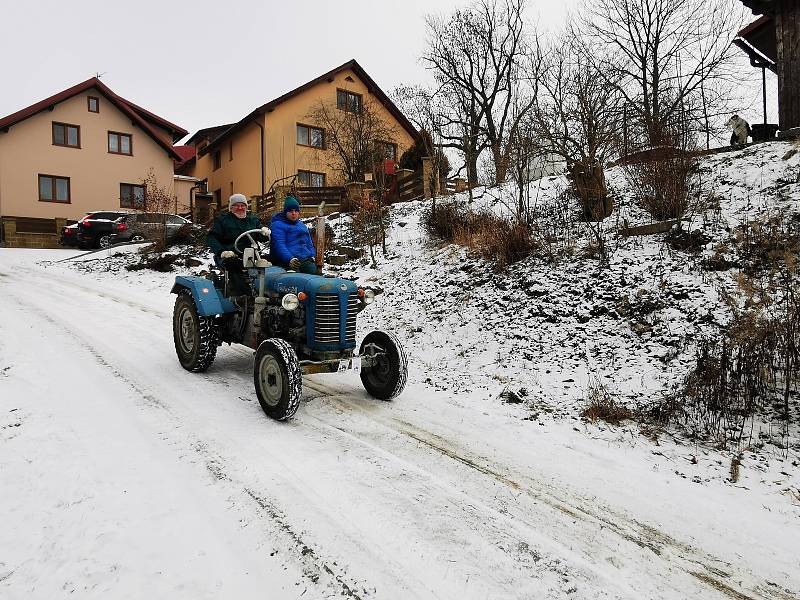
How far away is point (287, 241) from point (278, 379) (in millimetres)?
1887

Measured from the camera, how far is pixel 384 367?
17.7ft

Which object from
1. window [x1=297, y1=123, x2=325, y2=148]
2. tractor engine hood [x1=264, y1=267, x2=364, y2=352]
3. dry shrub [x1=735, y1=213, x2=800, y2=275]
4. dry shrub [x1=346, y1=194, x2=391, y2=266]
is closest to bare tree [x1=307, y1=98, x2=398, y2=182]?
window [x1=297, y1=123, x2=325, y2=148]

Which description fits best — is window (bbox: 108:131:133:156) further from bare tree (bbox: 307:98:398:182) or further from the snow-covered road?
the snow-covered road

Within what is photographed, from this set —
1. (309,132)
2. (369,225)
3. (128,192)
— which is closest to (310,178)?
(309,132)

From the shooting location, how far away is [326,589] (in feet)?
8.01

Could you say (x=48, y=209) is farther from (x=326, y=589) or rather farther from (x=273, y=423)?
(x=326, y=589)

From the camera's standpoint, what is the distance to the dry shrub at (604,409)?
479 centimetres

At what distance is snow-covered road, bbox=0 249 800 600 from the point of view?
2.52 metres

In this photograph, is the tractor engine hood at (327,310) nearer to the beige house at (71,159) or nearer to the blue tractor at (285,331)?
the blue tractor at (285,331)

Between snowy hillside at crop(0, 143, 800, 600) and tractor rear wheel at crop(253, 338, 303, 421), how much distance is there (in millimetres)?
193

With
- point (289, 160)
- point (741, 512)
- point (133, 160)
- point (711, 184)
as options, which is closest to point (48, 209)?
point (133, 160)

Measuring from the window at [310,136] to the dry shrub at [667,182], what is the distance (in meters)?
22.9

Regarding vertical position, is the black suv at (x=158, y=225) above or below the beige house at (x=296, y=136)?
below

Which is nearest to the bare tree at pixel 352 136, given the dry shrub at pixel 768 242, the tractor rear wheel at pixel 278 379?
the dry shrub at pixel 768 242
